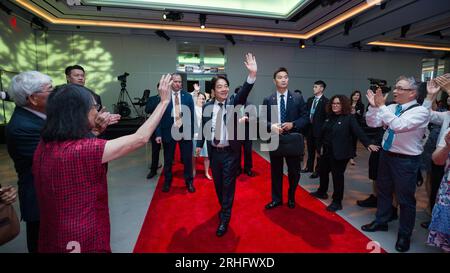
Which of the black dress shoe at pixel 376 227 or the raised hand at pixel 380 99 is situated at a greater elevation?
the raised hand at pixel 380 99

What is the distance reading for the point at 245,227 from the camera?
2.50 metres

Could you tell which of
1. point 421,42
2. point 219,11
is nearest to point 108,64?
point 219,11

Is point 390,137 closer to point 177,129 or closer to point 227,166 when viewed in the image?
point 227,166

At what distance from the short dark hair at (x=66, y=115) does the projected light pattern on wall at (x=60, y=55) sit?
25.7ft

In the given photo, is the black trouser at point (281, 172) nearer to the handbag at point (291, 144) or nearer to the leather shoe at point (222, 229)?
the handbag at point (291, 144)

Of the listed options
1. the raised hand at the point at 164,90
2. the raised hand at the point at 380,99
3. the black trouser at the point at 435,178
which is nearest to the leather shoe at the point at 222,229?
the raised hand at the point at 164,90

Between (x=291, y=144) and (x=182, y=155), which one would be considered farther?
(x=182, y=155)

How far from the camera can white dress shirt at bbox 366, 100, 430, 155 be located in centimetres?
188

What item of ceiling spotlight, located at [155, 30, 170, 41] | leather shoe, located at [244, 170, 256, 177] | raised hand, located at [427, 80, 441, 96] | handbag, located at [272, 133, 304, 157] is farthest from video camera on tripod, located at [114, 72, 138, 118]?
raised hand, located at [427, 80, 441, 96]

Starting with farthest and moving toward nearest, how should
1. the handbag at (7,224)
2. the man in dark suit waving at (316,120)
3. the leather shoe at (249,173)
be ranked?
the leather shoe at (249,173), the man in dark suit waving at (316,120), the handbag at (7,224)

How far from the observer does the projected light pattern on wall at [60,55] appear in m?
6.95

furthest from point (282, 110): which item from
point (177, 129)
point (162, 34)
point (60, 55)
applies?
point (60, 55)

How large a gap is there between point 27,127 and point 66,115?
537 mm
